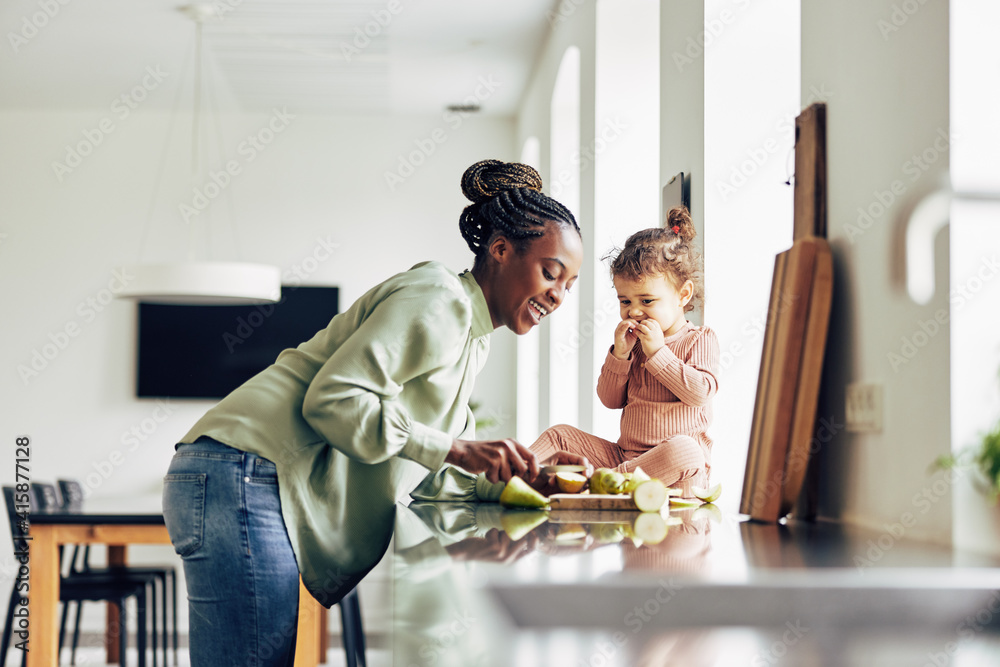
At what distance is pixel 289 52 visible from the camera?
493 cm

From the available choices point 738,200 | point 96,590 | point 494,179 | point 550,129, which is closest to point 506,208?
point 494,179

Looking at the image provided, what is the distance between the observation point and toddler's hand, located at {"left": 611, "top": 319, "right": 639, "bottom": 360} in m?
1.91

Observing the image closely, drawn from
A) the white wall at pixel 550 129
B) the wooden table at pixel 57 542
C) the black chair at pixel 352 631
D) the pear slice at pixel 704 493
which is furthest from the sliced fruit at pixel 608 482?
the black chair at pixel 352 631

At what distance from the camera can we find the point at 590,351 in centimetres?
356

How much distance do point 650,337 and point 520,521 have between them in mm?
582

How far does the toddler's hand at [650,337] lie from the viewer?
1843mm

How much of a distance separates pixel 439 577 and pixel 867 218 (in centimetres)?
100

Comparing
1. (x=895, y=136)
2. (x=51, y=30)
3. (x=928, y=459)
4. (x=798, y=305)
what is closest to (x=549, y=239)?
(x=798, y=305)

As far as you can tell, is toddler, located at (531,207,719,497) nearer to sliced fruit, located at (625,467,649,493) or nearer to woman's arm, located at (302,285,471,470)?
sliced fruit, located at (625,467,649,493)

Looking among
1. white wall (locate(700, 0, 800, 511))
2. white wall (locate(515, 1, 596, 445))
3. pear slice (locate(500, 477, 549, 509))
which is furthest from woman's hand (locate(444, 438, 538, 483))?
white wall (locate(515, 1, 596, 445))

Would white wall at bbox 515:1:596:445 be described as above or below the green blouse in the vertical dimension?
above

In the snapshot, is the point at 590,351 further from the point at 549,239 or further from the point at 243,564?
the point at 243,564

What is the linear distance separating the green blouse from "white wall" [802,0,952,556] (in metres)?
0.64

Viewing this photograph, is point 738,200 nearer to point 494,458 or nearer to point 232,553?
Answer: point 494,458
